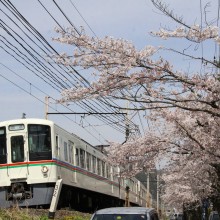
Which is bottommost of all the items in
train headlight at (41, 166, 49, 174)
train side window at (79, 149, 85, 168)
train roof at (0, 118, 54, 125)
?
train headlight at (41, 166, 49, 174)

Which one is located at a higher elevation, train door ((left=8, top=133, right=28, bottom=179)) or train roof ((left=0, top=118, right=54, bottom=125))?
train roof ((left=0, top=118, right=54, bottom=125))

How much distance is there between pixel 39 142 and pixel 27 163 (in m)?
0.80

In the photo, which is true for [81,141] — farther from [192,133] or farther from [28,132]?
[192,133]

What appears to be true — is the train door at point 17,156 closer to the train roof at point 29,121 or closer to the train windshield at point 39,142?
the train windshield at point 39,142

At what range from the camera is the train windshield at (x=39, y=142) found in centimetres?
1700

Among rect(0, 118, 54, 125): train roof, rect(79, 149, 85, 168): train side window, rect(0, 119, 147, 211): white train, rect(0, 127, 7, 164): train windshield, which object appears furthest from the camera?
rect(79, 149, 85, 168): train side window

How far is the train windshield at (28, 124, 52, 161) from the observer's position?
17.0 metres

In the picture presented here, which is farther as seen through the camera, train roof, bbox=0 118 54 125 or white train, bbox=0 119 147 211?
train roof, bbox=0 118 54 125

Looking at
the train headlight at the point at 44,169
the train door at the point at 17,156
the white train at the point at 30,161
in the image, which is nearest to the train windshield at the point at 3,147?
the white train at the point at 30,161

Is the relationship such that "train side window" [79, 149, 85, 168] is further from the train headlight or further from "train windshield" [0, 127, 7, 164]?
"train windshield" [0, 127, 7, 164]

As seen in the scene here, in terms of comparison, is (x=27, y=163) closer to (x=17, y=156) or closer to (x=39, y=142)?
(x=17, y=156)

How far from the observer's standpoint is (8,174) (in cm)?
1705

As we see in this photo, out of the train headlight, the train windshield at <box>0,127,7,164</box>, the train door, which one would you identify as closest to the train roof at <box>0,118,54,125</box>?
the train windshield at <box>0,127,7,164</box>

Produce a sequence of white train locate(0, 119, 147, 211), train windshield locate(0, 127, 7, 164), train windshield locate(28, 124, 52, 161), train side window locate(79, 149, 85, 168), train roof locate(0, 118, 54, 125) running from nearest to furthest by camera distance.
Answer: white train locate(0, 119, 147, 211) < train windshield locate(28, 124, 52, 161) < train roof locate(0, 118, 54, 125) < train windshield locate(0, 127, 7, 164) < train side window locate(79, 149, 85, 168)
